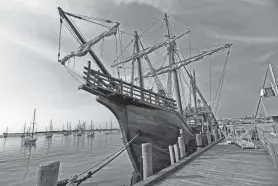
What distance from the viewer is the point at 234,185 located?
3.95 m

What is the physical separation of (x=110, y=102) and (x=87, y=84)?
5.77ft

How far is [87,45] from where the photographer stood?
10688 mm

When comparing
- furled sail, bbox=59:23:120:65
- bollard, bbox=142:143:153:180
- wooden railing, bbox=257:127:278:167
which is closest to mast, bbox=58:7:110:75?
furled sail, bbox=59:23:120:65

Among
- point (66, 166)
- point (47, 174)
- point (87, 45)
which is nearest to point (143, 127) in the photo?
point (47, 174)

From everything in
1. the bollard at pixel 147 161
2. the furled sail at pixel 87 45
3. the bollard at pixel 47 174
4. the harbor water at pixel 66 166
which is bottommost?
the harbor water at pixel 66 166

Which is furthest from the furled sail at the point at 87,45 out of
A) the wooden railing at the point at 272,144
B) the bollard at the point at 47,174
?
the wooden railing at the point at 272,144

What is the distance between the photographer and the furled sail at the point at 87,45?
10665 mm

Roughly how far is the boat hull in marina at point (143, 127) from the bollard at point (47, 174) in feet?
16.1

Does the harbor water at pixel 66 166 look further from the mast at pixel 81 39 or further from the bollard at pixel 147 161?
the mast at pixel 81 39

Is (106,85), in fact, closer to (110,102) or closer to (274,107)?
(110,102)

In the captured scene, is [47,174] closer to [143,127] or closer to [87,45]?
[143,127]

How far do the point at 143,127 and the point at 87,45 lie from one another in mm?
7155

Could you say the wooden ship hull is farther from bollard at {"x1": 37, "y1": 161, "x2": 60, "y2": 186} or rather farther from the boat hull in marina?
bollard at {"x1": 37, "y1": 161, "x2": 60, "y2": 186}

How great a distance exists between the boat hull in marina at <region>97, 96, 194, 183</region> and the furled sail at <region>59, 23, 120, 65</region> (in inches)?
199
